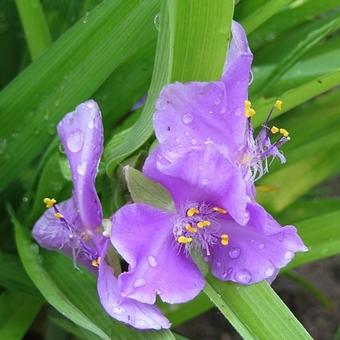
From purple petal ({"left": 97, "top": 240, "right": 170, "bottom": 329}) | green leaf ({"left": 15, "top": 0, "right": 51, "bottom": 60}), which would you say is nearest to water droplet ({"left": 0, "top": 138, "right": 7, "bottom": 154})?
green leaf ({"left": 15, "top": 0, "right": 51, "bottom": 60})

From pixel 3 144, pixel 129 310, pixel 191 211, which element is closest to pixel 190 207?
pixel 191 211

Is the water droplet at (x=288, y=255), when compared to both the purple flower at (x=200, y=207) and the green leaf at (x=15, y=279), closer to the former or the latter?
the purple flower at (x=200, y=207)

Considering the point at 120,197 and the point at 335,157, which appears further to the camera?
the point at 335,157

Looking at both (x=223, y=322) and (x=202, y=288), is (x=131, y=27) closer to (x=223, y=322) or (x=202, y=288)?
(x=202, y=288)

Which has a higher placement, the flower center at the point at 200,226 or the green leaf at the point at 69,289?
the flower center at the point at 200,226

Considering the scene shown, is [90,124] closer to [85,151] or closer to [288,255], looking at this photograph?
[85,151]

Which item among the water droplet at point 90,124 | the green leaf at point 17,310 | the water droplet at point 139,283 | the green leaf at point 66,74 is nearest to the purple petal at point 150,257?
the water droplet at point 139,283

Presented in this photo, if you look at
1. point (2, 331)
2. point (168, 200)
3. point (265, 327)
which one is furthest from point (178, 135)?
point (2, 331)
